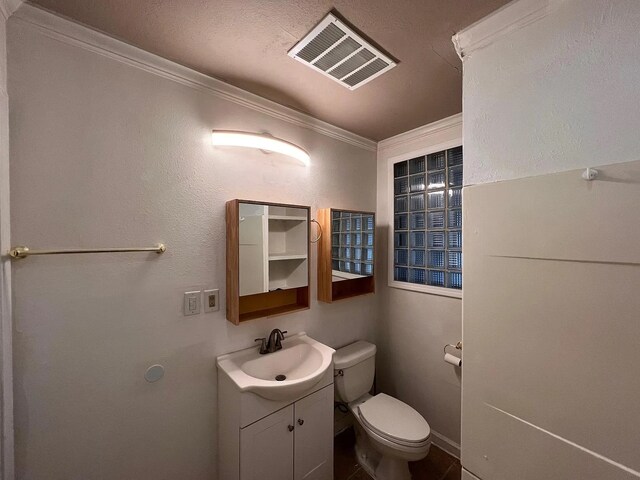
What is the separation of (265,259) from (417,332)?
1287 millimetres

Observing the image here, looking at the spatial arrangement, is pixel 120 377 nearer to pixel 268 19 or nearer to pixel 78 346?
pixel 78 346

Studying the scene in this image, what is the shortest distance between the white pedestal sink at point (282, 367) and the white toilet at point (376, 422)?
274mm

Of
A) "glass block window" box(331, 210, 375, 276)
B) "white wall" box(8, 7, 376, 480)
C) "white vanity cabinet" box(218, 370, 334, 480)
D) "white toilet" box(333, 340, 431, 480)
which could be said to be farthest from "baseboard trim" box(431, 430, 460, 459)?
"white wall" box(8, 7, 376, 480)

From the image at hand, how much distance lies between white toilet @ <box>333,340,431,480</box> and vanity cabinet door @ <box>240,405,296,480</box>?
1.63ft

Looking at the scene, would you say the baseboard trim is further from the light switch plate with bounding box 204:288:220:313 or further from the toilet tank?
the light switch plate with bounding box 204:288:220:313

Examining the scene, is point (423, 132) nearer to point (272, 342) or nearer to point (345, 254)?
point (345, 254)

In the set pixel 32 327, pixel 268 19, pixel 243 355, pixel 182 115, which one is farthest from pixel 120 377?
pixel 268 19

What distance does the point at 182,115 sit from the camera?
49.5 inches

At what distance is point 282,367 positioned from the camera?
4.85ft

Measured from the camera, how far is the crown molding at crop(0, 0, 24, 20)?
2.78 feet

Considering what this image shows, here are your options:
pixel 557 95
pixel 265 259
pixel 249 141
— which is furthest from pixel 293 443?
pixel 557 95

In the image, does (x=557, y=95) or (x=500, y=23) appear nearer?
(x=557, y=95)

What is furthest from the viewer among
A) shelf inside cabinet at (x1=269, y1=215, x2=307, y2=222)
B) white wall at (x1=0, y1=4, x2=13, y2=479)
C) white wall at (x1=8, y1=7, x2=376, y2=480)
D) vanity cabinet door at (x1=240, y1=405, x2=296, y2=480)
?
shelf inside cabinet at (x1=269, y1=215, x2=307, y2=222)

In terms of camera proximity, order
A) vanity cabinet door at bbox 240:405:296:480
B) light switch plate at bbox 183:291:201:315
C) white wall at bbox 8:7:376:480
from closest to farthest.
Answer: white wall at bbox 8:7:376:480 → vanity cabinet door at bbox 240:405:296:480 → light switch plate at bbox 183:291:201:315
